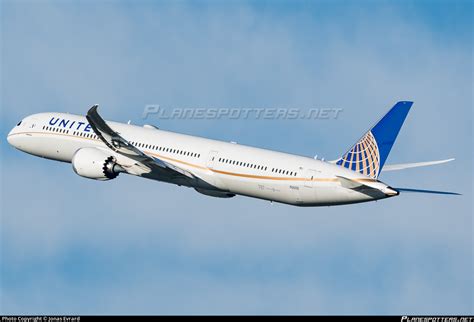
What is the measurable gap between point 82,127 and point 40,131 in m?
4.22

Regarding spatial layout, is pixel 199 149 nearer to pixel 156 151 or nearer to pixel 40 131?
pixel 156 151

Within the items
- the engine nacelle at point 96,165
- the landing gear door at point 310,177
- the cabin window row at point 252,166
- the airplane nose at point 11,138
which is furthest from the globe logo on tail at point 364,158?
the airplane nose at point 11,138

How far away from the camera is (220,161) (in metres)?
73.8

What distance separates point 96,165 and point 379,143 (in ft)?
62.5

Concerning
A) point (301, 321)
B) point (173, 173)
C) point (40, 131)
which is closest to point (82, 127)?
point (40, 131)

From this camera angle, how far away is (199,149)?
247ft

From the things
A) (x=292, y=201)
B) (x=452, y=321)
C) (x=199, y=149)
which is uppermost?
(x=199, y=149)

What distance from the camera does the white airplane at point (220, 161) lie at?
6975cm

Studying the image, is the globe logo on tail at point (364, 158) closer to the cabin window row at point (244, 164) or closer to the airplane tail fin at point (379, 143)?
the airplane tail fin at point (379, 143)

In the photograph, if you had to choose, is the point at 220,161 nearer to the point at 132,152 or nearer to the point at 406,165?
the point at 132,152

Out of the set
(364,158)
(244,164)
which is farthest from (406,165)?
(244,164)

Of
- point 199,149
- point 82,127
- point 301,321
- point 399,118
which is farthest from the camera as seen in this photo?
point 82,127

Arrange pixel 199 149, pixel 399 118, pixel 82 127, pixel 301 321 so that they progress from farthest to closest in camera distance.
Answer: pixel 82 127
pixel 199 149
pixel 399 118
pixel 301 321

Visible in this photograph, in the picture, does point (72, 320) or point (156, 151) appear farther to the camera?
point (156, 151)
